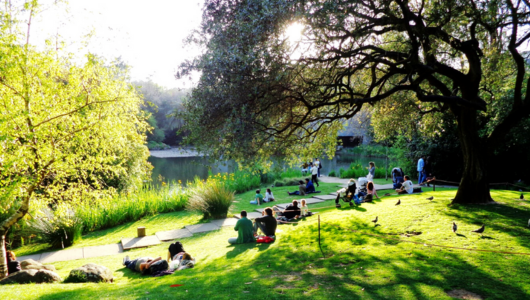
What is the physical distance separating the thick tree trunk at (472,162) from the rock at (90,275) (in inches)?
361

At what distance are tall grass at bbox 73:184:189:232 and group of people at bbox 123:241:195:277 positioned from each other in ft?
12.8

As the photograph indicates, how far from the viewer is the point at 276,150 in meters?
8.84

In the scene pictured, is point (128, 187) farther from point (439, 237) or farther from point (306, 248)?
point (439, 237)

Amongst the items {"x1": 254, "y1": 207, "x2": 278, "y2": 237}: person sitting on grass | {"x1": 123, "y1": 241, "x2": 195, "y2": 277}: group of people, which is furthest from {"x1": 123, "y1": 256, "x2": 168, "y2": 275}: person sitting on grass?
{"x1": 254, "y1": 207, "x2": 278, "y2": 237}: person sitting on grass

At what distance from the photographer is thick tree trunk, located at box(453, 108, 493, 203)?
29.5ft

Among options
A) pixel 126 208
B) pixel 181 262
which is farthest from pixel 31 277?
pixel 126 208

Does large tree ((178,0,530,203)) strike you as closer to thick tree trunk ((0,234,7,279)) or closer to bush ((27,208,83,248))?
thick tree trunk ((0,234,7,279))

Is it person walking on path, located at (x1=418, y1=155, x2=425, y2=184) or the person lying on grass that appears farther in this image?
person walking on path, located at (x1=418, y1=155, x2=425, y2=184)

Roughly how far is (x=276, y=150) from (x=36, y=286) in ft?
19.1

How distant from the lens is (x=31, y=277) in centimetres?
604

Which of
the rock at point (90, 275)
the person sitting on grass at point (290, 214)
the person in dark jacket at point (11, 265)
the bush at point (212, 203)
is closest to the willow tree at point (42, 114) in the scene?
the person in dark jacket at point (11, 265)

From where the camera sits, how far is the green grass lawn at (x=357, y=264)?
185 inches

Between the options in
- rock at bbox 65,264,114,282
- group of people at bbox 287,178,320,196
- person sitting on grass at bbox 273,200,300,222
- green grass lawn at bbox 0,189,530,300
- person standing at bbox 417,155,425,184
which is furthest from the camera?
person standing at bbox 417,155,425,184

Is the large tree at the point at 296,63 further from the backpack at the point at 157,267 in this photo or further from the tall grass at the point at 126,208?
the tall grass at the point at 126,208
